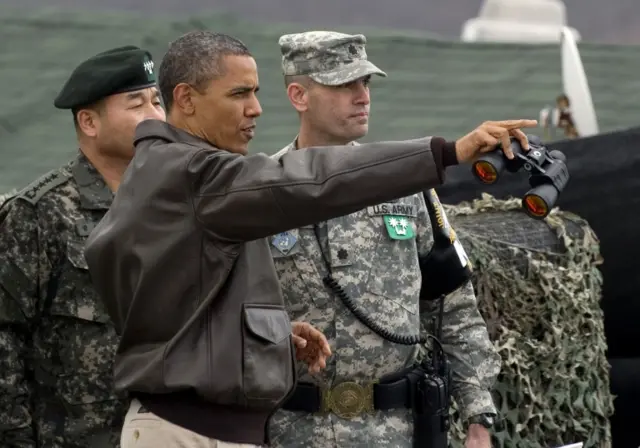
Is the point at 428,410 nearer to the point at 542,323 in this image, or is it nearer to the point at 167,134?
the point at 167,134

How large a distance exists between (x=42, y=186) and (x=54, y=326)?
38cm

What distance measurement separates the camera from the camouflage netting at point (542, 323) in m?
5.92

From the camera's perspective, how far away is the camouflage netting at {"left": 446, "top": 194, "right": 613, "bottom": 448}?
233 inches

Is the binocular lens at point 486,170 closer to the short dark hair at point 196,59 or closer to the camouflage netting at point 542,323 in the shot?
the short dark hair at point 196,59

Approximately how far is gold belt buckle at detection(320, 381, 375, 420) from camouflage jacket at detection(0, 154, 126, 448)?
0.58m

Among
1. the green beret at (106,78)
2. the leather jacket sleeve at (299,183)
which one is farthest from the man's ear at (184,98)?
the green beret at (106,78)

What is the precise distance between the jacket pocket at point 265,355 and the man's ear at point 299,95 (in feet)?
3.61

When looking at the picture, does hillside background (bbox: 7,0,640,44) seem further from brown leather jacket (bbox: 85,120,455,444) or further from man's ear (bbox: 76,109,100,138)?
brown leather jacket (bbox: 85,120,455,444)

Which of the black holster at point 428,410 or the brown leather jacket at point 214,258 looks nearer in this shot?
the brown leather jacket at point 214,258

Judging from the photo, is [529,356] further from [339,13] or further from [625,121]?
Result: [339,13]

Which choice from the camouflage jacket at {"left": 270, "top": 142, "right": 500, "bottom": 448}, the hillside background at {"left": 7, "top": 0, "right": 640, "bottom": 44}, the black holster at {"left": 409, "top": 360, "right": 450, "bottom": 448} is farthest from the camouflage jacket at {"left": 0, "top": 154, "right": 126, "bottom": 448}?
the hillside background at {"left": 7, "top": 0, "right": 640, "bottom": 44}

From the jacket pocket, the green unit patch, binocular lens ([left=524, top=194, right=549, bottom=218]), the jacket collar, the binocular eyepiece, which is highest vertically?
the jacket collar

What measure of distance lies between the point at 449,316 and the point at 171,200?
4.40 ft

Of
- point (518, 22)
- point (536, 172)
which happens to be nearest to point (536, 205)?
point (536, 172)
